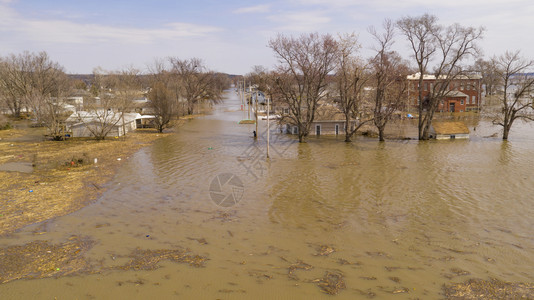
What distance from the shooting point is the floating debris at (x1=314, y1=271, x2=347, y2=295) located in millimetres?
8238

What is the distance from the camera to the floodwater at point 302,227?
8.54m

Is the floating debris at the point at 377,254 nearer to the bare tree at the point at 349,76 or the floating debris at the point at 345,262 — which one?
the floating debris at the point at 345,262

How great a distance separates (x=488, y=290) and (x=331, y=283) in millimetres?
3860

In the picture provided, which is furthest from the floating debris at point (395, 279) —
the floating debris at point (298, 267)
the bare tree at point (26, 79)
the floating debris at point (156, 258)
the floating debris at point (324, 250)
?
the bare tree at point (26, 79)

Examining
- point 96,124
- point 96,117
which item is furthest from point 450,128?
point 96,117

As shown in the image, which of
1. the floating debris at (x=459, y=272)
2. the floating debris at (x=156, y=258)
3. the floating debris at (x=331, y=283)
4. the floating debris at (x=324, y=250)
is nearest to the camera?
the floating debris at (x=331, y=283)

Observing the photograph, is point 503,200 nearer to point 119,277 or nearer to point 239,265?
point 239,265

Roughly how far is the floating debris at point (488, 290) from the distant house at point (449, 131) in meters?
28.5

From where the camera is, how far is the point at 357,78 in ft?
101

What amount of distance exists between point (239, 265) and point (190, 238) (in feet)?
8.43

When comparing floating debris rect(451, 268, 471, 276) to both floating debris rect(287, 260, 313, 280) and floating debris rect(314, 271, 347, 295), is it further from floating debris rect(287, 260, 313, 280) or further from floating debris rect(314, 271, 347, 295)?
floating debris rect(287, 260, 313, 280)

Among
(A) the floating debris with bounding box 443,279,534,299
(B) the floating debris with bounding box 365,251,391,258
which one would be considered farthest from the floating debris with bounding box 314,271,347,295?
(A) the floating debris with bounding box 443,279,534,299

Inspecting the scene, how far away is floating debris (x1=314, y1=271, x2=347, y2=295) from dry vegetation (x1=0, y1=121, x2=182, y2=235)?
11004mm

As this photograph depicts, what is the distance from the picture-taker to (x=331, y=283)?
8.54 metres
